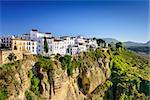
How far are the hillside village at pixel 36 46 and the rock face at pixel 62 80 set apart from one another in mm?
799

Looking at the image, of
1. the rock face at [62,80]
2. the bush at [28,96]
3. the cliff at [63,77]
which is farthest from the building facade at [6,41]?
the bush at [28,96]

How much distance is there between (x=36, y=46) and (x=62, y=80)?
2.45 metres

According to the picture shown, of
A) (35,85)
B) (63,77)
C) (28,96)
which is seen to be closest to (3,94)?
(28,96)

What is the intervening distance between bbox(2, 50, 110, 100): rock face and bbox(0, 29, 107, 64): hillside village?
799mm

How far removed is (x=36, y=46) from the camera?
1655 centimetres

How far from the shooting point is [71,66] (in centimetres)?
1633

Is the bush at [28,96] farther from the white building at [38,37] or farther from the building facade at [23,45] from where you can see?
the white building at [38,37]

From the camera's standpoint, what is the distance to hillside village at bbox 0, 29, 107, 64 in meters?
13.5

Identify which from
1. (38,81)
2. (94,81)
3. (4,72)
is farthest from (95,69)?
(4,72)

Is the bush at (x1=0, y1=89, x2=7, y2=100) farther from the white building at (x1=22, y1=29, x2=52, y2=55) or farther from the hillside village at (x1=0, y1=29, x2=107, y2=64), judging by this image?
the white building at (x1=22, y1=29, x2=52, y2=55)

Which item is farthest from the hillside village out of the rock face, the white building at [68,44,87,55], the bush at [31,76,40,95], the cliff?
the bush at [31,76,40,95]

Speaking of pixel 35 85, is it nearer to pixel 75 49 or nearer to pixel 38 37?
pixel 38 37

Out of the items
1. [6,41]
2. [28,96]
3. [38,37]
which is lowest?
[28,96]

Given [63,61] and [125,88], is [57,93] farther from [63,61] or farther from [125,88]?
[125,88]
